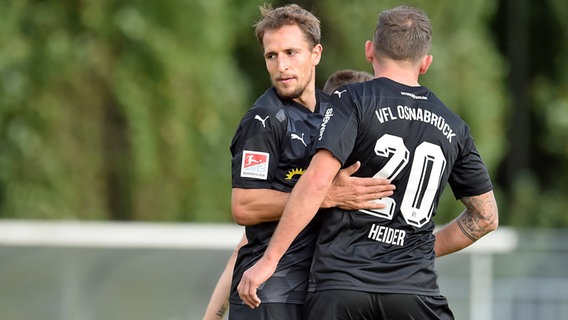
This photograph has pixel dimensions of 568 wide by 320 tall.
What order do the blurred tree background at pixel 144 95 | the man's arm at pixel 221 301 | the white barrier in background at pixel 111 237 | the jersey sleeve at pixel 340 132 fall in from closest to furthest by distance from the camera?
the jersey sleeve at pixel 340 132 < the man's arm at pixel 221 301 < the white barrier in background at pixel 111 237 < the blurred tree background at pixel 144 95

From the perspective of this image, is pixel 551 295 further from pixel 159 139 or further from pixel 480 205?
pixel 480 205

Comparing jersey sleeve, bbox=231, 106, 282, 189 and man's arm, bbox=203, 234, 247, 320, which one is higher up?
jersey sleeve, bbox=231, 106, 282, 189

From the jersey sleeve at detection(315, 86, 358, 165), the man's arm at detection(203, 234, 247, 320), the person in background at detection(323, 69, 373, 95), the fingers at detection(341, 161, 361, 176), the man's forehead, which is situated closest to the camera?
the jersey sleeve at detection(315, 86, 358, 165)

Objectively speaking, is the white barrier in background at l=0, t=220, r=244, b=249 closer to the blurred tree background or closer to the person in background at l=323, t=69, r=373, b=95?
the blurred tree background

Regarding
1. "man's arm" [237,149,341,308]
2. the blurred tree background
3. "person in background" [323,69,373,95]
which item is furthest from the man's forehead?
the blurred tree background

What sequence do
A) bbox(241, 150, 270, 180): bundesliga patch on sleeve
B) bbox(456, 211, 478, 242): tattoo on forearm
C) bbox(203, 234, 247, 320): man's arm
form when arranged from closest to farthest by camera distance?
bbox(241, 150, 270, 180): bundesliga patch on sleeve, bbox(456, 211, 478, 242): tattoo on forearm, bbox(203, 234, 247, 320): man's arm

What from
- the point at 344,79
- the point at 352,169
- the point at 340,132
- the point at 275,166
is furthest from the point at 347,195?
the point at 344,79

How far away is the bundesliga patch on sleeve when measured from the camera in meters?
4.66

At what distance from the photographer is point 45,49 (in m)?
13.3

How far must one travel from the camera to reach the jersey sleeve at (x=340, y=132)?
4.34 m

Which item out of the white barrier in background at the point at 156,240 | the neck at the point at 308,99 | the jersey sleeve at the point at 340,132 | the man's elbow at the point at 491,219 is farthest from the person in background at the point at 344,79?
the white barrier in background at the point at 156,240

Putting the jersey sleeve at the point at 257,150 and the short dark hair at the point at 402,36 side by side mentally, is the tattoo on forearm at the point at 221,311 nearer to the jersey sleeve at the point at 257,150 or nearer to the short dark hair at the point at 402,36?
the jersey sleeve at the point at 257,150

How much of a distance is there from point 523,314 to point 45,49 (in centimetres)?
639

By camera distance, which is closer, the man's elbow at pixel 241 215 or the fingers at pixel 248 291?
the fingers at pixel 248 291
